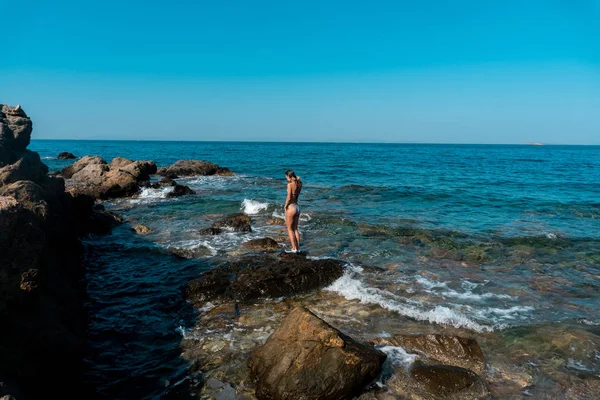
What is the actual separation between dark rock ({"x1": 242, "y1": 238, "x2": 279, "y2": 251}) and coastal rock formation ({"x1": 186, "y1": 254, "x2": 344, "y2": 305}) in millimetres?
2297

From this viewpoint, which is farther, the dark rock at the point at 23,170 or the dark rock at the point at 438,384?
the dark rock at the point at 23,170

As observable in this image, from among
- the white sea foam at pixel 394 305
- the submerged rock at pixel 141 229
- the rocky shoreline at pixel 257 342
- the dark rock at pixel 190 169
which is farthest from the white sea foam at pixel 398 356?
the dark rock at pixel 190 169

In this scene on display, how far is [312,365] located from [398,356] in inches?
78.1

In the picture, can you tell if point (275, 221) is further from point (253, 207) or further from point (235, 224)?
point (253, 207)

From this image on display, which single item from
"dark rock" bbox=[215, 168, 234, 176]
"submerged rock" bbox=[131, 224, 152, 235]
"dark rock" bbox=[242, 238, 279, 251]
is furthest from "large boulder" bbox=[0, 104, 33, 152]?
"dark rock" bbox=[215, 168, 234, 176]

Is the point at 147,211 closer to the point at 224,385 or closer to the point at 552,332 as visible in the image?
the point at 224,385

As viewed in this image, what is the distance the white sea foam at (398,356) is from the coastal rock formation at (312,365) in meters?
0.39

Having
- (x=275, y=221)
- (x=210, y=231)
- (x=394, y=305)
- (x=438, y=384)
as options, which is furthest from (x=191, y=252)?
(x=438, y=384)

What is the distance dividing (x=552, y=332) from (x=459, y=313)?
6.06ft

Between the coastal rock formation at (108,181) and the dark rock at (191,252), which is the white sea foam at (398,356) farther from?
the coastal rock formation at (108,181)

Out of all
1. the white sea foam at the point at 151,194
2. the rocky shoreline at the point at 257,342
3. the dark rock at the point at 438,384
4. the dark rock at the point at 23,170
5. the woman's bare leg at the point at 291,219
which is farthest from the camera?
the white sea foam at the point at 151,194

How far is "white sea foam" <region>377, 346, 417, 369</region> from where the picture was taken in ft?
21.0

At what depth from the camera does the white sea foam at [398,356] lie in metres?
6.40

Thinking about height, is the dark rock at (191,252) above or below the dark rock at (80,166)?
below
